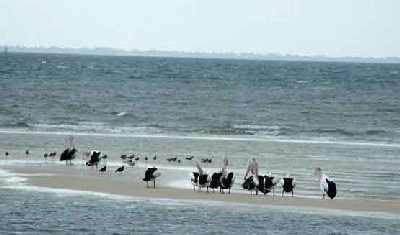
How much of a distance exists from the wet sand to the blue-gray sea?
29.8 inches

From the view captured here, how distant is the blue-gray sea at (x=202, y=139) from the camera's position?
21.1 meters

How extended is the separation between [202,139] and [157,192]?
17152 mm

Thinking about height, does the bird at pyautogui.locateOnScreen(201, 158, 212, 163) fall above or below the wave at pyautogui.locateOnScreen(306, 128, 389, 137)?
below

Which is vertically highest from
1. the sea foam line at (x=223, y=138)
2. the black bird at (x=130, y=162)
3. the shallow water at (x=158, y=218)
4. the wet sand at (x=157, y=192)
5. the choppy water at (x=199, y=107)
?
the choppy water at (x=199, y=107)

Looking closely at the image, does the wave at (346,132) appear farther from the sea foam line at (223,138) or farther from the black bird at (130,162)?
the black bird at (130,162)

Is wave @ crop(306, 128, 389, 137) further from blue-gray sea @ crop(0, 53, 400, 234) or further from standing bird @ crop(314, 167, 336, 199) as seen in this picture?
standing bird @ crop(314, 167, 336, 199)

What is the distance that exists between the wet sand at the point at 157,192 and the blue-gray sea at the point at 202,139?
0.76 metres

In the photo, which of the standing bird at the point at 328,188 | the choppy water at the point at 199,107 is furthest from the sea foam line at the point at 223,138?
the standing bird at the point at 328,188

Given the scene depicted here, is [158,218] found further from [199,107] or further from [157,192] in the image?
[199,107]

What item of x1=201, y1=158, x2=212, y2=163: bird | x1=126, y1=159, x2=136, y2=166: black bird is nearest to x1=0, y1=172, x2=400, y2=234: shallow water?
x1=126, y1=159, x2=136, y2=166: black bird

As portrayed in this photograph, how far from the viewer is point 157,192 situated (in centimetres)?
2516

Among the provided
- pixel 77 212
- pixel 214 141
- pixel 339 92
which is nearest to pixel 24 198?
pixel 77 212

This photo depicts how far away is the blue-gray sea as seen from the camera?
2111 centimetres

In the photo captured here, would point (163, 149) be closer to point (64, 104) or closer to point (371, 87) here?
point (64, 104)
